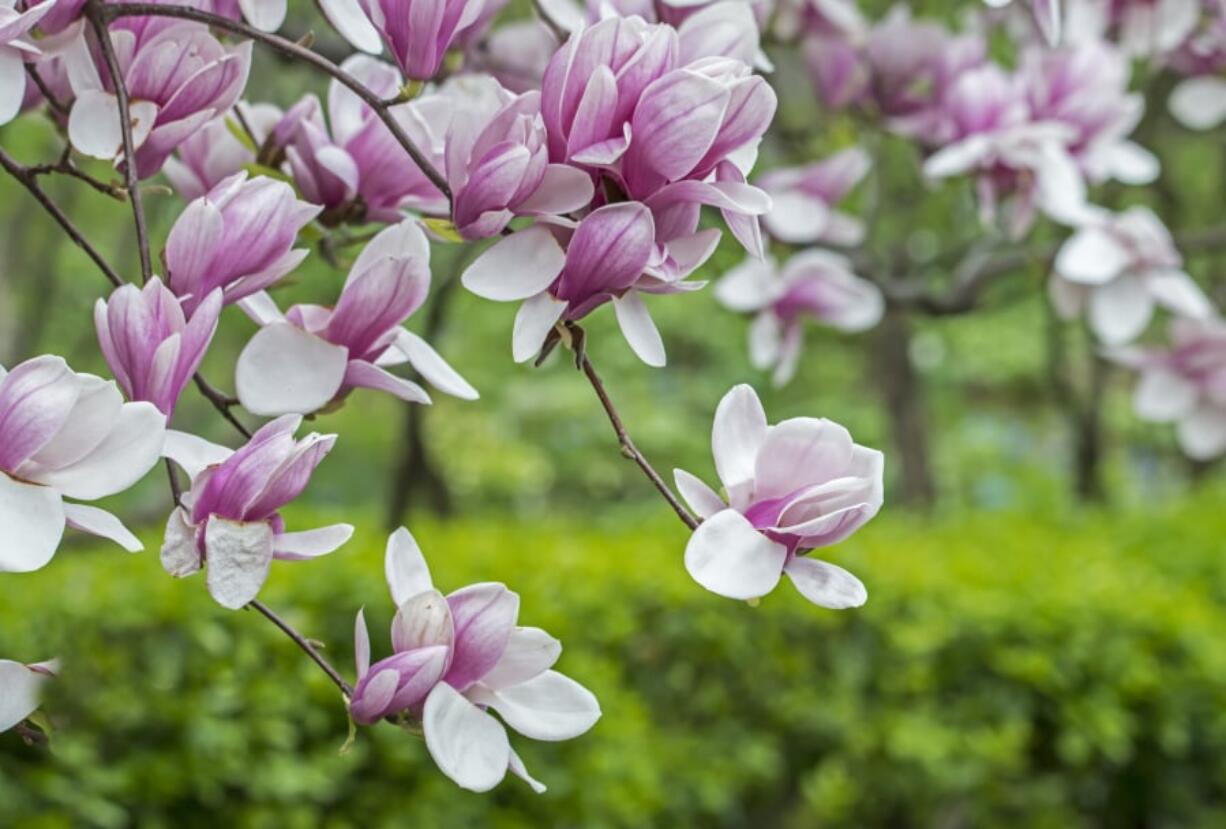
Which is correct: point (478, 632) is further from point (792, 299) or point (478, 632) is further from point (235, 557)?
point (792, 299)

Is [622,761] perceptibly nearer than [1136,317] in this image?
No

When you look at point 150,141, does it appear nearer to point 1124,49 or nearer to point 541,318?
point 541,318

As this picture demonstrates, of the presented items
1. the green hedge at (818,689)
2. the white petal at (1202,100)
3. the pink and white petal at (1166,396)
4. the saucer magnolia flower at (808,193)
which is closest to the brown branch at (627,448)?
the saucer magnolia flower at (808,193)

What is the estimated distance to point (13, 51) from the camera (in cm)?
73

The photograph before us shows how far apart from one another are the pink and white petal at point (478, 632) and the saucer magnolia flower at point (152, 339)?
169mm

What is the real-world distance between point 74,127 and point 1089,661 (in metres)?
3.64

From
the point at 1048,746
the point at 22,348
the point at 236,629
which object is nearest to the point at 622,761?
the point at 236,629

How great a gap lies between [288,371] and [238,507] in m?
0.12

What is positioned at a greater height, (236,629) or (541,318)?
(541,318)

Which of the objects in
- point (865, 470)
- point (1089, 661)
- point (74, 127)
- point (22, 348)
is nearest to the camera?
point (865, 470)

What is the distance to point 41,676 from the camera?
73cm

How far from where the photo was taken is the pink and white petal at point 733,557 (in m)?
0.68

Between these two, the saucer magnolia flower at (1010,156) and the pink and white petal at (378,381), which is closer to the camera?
the pink and white petal at (378,381)

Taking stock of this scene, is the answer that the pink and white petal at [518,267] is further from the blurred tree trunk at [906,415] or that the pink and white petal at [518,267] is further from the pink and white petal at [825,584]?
the blurred tree trunk at [906,415]
